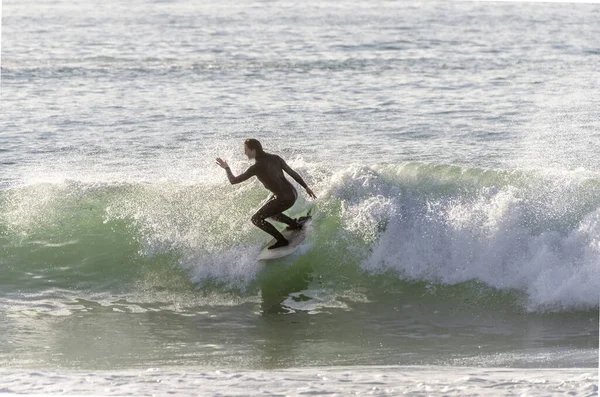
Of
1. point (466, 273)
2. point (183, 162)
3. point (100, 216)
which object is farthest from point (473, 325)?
point (183, 162)

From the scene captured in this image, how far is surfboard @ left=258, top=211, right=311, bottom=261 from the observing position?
10.9 meters

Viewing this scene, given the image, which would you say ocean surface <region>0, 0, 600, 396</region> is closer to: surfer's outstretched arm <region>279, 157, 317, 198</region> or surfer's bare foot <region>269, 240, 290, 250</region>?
surfer's bare foot <region>269, 240, 290, 250</region>

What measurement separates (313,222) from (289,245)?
1.33 ft

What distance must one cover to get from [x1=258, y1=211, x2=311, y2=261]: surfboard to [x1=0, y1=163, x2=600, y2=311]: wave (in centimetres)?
11

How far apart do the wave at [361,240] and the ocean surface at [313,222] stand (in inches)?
1.0

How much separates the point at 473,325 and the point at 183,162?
20.5 ft

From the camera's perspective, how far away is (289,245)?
10.9 meters

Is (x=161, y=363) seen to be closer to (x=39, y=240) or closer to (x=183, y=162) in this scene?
(x=39, y=240)

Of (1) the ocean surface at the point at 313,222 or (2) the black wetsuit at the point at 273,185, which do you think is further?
(2) the black wetsuit at the point at 273,185

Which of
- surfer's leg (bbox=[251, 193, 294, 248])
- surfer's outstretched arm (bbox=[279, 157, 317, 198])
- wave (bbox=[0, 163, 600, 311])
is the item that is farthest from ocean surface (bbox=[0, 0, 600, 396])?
surfer's outstretched arm (bbox=[279, 157, 317, 198])

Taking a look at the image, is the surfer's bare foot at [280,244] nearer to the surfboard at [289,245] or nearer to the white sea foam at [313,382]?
the surfboard at [289,245]

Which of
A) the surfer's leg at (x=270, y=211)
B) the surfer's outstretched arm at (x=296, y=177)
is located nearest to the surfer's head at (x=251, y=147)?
the surfer's outstretched arm at (x=296, y=177)

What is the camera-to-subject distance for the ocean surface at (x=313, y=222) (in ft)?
28.0

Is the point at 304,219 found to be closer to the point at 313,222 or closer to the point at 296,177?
the point at 313,222
